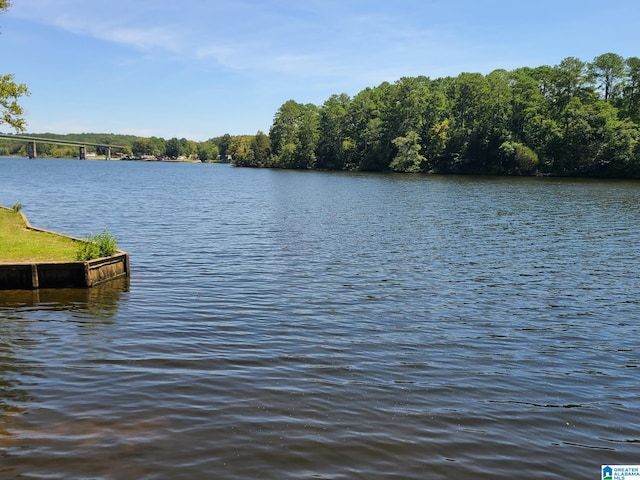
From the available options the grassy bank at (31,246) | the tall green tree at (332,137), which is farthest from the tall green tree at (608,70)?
the grassy bank at (31,246)

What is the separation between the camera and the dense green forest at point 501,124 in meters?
104

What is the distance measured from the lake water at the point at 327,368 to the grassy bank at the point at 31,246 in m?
1.87

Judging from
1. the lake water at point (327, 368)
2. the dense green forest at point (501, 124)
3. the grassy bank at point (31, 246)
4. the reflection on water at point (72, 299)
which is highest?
the dense green forest at point (501, 124)

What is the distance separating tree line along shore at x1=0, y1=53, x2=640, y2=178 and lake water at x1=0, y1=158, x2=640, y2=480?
90651 millimetres

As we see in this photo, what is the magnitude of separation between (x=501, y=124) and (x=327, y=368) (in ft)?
388

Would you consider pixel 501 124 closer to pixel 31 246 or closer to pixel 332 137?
pixel 332 137

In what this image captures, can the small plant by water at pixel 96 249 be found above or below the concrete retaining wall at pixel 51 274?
above

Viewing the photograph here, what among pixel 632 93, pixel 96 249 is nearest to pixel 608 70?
Result: pixel 632 93

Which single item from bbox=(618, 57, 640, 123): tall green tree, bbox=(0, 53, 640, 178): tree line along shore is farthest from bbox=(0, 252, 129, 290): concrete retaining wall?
bbox=(618, 57, 640, 123): tall green tree

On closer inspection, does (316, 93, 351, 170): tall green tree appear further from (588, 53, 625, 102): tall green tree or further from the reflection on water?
the reflection on water

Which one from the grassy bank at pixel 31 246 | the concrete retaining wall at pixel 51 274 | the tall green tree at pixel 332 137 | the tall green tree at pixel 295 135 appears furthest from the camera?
the tall green tree at pixel 295 135

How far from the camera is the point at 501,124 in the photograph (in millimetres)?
117312

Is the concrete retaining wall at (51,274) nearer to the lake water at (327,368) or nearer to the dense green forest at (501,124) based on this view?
the lake water at (327,368)

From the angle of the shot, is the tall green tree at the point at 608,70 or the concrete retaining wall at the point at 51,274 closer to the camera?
the concrete retaining wall at the point at 51,274
